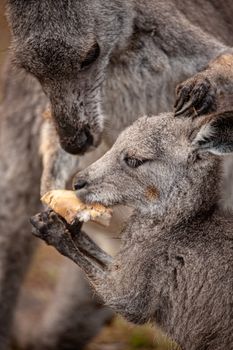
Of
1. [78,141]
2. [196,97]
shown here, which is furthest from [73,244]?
[196,97]

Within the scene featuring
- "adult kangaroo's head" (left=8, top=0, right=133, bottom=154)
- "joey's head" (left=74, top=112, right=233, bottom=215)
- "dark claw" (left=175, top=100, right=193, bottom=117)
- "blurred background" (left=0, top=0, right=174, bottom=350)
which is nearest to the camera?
"joey's head" (left=74, top=112, right=233, bottom=215)

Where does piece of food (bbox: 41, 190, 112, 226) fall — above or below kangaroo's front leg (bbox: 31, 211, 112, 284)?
above

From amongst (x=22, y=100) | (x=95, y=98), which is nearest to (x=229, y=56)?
(x=95, y=98)

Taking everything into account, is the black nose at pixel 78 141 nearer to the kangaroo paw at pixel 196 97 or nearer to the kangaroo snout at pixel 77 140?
the kangaroo snout at pixel 77 140

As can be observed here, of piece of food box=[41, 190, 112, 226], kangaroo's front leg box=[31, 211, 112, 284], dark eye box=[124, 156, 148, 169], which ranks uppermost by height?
dark eye box=[124, 156, 148, 169]

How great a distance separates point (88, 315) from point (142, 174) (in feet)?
9.50

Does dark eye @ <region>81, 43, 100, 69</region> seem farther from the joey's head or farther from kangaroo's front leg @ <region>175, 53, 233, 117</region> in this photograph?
the joey's head

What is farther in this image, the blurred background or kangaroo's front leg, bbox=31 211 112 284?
the blurred background

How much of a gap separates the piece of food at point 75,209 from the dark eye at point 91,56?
33.9 inches

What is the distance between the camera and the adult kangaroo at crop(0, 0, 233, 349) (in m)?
7.25


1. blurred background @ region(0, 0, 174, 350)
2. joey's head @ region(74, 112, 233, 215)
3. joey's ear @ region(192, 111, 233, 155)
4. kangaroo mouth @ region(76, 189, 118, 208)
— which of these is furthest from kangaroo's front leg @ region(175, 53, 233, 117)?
blurred background @ region(0, 0, 174, 350)

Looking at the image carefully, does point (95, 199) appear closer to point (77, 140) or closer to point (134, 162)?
point (134, 162)

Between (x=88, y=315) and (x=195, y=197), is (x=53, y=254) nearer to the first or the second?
(x=88, y=315)

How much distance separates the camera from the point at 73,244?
6719mm
